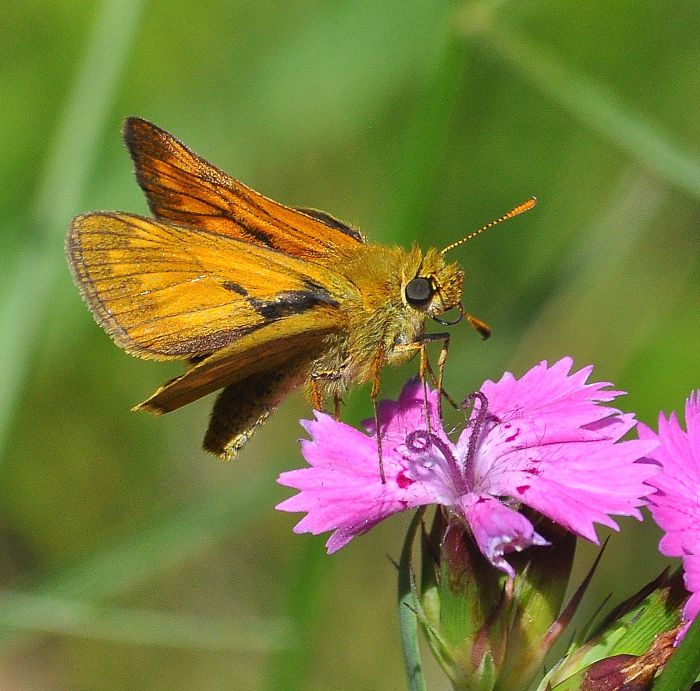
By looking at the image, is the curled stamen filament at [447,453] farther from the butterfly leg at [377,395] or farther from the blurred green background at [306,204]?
the blurred green background at [306,204]

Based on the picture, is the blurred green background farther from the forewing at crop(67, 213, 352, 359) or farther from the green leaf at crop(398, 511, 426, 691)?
the green leaf at crop(398, 511, 426, 691)

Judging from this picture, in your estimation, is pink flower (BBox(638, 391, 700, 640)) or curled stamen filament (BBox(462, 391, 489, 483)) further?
curled stamen filament (BBox(462, 391, 489, 483))

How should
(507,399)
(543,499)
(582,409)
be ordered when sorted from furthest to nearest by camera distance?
(507,399) → (582,409) → (543,499)

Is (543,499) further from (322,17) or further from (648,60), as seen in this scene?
(648,60)

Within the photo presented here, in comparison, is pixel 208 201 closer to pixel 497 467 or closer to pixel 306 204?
pixel 497 467

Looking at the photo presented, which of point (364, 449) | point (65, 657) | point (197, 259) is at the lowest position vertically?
point (65, 657)

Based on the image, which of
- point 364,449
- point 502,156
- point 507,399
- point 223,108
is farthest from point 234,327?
point 502,156

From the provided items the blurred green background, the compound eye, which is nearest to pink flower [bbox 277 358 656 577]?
the compound eye
